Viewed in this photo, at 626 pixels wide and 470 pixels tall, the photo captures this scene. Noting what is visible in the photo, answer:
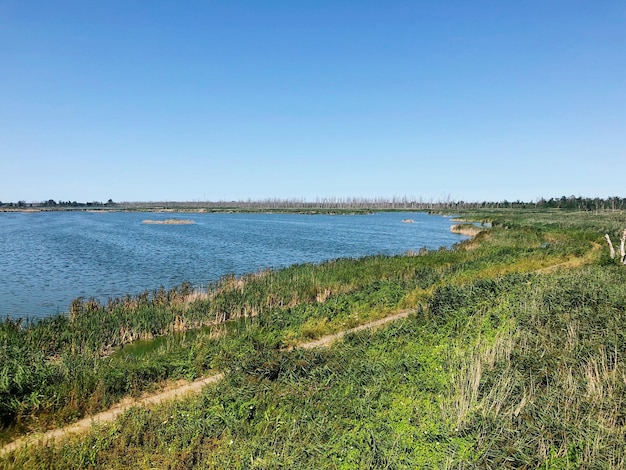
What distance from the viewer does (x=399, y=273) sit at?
23391 mm

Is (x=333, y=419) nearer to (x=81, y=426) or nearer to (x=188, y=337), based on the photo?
(x=81, y=426)

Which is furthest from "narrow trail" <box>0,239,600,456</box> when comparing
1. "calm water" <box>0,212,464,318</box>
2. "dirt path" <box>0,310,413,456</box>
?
"calm water" <box>0,212,464,318</box>

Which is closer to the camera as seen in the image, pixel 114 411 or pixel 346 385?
pixel 114 411

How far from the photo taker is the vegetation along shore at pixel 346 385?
255 inches

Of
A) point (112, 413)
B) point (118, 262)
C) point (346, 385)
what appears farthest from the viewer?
point (118, 262)

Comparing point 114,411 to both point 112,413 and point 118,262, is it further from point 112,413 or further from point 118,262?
point 118,262

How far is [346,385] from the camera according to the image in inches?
344

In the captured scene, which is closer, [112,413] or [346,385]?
[112,413]

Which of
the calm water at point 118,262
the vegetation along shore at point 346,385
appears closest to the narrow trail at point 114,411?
the vegetation along shore at point 346,385

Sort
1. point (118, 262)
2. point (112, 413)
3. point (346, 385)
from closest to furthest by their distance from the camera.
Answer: point (112, 413)
point (346, 385)
point (118, 262)

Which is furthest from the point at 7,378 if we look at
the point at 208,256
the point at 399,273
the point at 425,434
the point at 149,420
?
the point at 208,256

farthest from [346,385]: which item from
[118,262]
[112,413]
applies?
[118,262]

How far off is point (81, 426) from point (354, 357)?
6305 mm

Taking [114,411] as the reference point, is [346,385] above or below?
above
